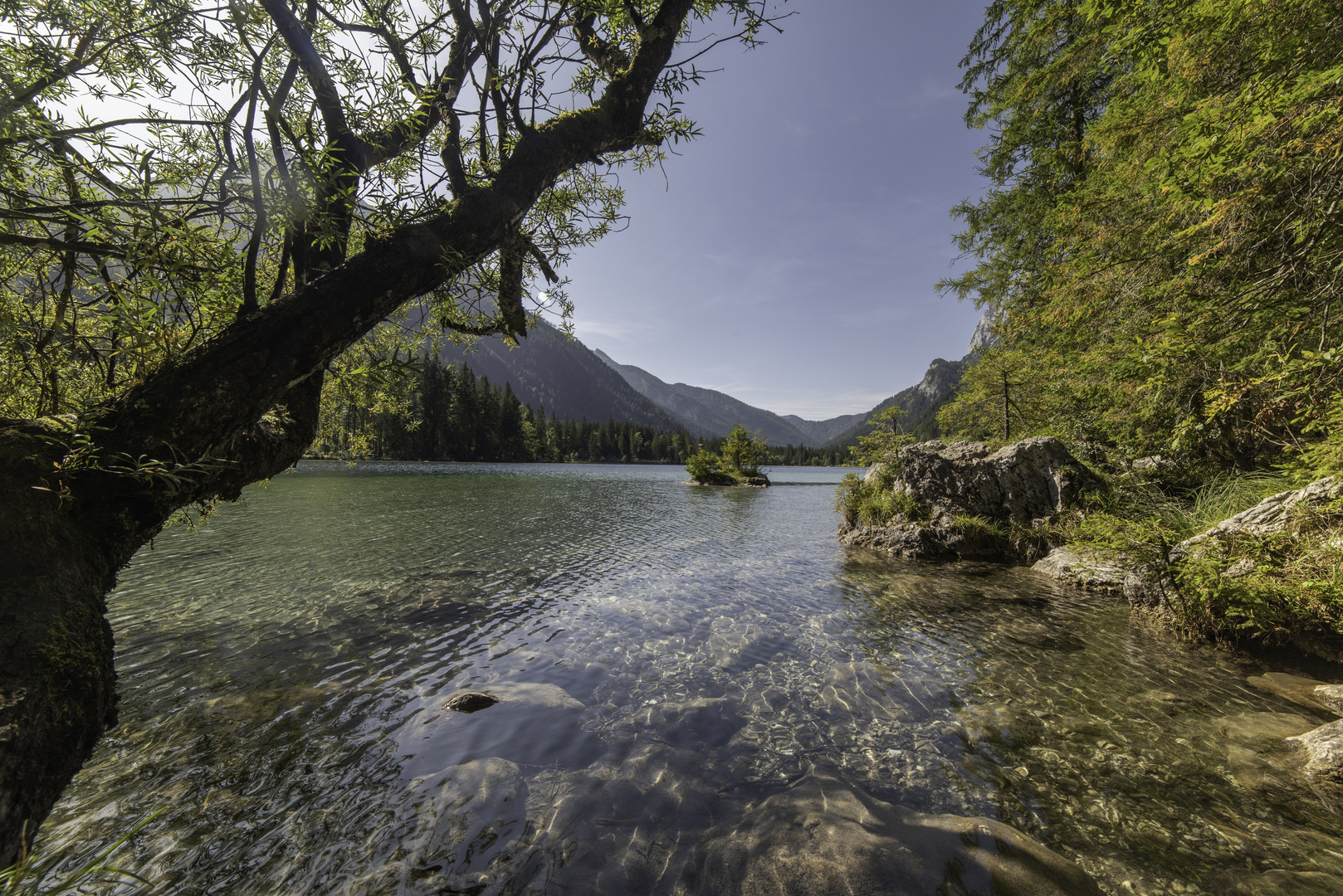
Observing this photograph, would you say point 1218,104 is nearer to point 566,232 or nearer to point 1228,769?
point 1228,769

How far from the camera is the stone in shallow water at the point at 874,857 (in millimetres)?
3199

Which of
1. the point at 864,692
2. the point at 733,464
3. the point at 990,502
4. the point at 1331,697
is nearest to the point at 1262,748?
the point at 1331,697

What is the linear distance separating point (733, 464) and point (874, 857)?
5259cm

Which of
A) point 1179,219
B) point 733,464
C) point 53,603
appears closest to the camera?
point 53,603

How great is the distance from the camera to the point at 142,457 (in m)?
2.57

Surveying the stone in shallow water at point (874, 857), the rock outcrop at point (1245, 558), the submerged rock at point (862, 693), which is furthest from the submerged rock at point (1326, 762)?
the submerged rock at point (862, 693)

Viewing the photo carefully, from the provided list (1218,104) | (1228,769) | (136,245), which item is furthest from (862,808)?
(1218,104)

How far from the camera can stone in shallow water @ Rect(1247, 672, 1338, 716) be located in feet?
17.9

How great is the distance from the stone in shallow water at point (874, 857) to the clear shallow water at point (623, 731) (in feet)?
0.88

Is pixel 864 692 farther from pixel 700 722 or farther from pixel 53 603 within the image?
pixel 53 603

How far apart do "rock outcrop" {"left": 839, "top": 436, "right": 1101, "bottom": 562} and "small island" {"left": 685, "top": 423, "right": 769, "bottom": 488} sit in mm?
37388

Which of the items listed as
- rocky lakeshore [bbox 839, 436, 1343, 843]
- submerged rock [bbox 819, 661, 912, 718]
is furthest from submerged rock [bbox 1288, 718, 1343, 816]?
submerged rock [bbox 819, 661, 912, 718]

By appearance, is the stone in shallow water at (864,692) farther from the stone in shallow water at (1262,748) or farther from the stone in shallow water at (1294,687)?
the stone in shallow water at (1294,687)

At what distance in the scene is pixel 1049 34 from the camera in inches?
594
